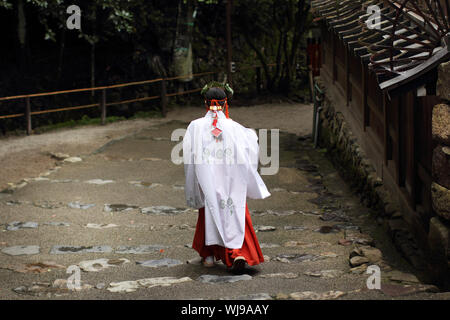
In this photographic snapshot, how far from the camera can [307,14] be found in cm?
2194

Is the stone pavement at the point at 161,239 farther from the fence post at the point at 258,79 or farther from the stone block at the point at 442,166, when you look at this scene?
the fence post at the point at 258,79

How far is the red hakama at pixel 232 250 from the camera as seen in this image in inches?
267

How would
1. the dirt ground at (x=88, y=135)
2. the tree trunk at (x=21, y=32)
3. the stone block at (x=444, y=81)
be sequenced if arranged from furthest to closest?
the tree trunk at (x=21, y=32), the dirt ground at (x=88, y=135), the stone block at (x=444, y=81)

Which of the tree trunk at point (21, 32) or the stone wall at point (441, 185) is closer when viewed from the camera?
the stone wall at point (441, 185)

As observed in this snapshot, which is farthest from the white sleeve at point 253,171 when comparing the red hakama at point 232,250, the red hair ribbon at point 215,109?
the red hair ribbon at point 215,109

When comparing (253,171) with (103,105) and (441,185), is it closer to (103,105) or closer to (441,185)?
(441,185)

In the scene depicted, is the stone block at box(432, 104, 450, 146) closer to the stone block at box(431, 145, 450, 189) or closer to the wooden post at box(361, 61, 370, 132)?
the stone block at box(431, 145, 450, 189)

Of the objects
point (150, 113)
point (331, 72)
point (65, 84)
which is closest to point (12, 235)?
point (331, 72)

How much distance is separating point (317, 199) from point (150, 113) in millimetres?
9617

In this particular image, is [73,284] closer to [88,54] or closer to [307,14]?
[88,54]

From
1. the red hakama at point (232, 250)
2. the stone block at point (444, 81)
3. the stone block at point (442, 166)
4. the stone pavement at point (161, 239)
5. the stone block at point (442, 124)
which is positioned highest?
the stone block at point (444, 81)

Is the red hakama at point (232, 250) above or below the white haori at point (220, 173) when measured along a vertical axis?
below

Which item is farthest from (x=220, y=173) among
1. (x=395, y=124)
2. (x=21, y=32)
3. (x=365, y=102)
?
(x=21, y=32)

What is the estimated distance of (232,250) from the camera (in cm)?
676
